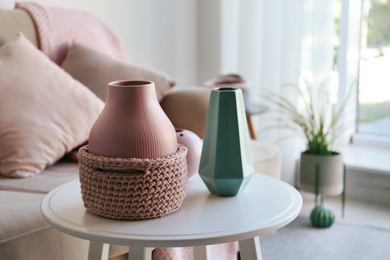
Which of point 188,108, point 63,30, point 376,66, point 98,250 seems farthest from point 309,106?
point 98,250

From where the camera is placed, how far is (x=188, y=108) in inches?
79.8

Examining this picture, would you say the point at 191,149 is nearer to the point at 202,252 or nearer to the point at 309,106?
the point at 202,252

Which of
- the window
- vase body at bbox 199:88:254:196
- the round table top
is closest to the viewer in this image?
the round table top

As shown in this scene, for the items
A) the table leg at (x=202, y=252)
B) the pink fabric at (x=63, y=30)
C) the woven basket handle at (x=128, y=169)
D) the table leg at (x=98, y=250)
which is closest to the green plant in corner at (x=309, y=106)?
the pink fabric at (x=63, y=30)

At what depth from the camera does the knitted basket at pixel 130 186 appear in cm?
109

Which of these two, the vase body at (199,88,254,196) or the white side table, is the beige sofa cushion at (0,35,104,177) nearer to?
the white side table

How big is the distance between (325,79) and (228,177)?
1587 mm

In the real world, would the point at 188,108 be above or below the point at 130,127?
below

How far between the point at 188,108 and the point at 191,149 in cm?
75

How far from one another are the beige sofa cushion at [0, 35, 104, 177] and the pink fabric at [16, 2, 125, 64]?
0.17 metres

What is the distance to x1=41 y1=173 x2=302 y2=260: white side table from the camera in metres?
1.03

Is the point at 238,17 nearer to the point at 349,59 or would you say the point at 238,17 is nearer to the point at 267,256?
the point at 349,59

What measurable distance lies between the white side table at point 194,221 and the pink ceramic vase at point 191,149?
4 cm

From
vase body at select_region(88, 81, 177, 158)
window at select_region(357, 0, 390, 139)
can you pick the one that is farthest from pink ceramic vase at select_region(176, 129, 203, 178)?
window at select_region(357, 0, 390, 139)
